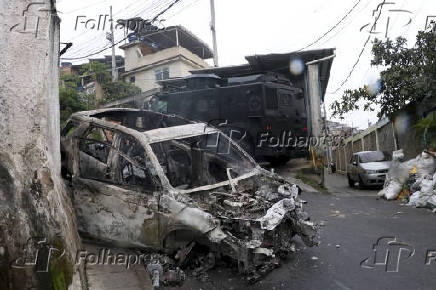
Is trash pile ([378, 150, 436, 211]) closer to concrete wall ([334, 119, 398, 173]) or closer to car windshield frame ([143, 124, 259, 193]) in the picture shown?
car windshield frame ([143, 124, 259, 193])

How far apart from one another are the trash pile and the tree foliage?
3026 mm

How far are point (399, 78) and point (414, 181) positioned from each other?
496cm

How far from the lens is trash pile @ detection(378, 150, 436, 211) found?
820 centimetres

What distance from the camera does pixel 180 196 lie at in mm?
4234

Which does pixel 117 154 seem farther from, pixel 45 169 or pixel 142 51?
pixel 142 51

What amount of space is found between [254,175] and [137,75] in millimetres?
24186

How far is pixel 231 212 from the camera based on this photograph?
413cm

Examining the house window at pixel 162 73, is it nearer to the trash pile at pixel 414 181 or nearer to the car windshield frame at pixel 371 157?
the car windshield frame at pixel 371 157

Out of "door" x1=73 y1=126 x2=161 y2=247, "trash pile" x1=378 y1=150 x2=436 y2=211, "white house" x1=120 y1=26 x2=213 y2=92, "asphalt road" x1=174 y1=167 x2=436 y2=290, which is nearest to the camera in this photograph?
"asphalt road" x1=174 y1=167 x2=436 y2=290

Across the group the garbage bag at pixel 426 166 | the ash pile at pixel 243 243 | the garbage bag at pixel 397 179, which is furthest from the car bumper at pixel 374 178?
the ash pile at pixel 243 243

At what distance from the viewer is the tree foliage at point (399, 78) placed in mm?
11516

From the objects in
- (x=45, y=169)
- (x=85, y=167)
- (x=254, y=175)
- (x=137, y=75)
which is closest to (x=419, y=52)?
(x=254, y=175)

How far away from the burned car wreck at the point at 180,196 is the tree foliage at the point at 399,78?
8701 millimetres

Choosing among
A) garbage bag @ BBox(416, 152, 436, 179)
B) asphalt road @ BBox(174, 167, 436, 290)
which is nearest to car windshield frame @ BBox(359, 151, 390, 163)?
garbage bag @ BBox(416, 152, 436, 179)
